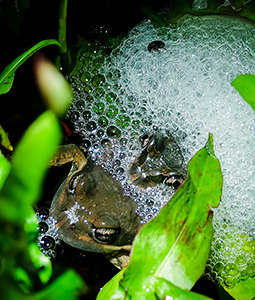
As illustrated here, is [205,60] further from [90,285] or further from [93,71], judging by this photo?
[90,285]

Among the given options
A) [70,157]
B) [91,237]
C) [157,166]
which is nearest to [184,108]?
[157,166]

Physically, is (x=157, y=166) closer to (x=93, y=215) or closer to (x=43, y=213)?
(x=93, y=215)

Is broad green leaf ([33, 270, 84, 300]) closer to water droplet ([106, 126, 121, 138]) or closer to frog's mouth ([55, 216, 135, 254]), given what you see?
frog's mouth ([55, 216, 135, 254])

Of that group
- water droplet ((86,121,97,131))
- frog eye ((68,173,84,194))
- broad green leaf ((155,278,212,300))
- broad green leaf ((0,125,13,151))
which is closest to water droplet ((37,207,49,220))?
frog eye ((68,173,84,194))

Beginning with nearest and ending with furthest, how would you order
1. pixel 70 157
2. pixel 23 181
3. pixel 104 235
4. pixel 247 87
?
pixel 23 181, pixel 247 87, pixel 104 235, pixel 70 157

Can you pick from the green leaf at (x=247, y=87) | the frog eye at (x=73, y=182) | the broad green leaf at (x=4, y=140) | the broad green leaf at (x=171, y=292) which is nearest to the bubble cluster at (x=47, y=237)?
the frog eye at (x=73, y=182)

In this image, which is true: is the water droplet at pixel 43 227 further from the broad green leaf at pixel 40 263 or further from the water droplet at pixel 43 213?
the broad green leaf at pixel 40 263

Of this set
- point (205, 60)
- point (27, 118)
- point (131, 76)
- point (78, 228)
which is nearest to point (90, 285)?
point (78, 228)
